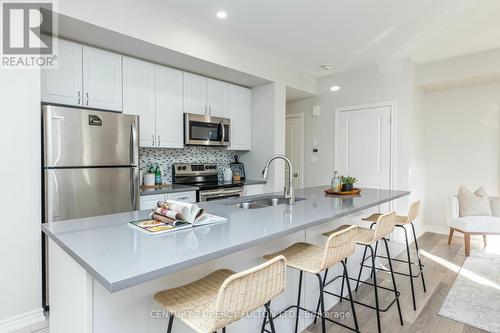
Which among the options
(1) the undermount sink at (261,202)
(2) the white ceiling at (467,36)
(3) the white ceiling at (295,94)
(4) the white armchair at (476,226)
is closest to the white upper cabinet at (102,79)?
(1) the undermount sink at (261,202)

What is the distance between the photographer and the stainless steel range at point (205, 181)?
11.7 feet

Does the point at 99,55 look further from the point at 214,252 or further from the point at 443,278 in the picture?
the point at 443,278

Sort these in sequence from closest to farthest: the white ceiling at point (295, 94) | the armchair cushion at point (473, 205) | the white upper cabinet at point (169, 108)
→ the white upper cabinet at point (169, 108)
the armchair cushion at point (473, 205)
the white ceiling at point (295, 94)

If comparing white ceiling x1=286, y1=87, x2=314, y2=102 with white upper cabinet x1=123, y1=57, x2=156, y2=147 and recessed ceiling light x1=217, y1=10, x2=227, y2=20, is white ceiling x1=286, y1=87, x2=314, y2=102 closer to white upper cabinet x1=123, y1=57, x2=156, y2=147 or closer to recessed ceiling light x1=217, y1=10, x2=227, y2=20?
recessed ceiling light x1=217, y1=10, x2=227, y2=20

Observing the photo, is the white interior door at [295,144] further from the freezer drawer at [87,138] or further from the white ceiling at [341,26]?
the freezer drawer at [87,138]

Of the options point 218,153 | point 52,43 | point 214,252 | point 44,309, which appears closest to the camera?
point 214,252

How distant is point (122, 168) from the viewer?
107 inches

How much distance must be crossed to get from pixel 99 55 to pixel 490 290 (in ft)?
14.7

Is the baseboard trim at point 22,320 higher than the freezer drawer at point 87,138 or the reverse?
the reverse

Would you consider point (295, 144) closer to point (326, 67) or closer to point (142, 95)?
point (326, 67)

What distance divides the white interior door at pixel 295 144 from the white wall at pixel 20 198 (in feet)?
13.3

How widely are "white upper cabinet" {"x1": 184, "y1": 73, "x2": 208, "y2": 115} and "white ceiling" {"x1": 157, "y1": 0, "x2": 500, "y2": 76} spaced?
0.63 m

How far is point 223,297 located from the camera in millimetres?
982

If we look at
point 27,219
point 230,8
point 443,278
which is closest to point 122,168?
point 27,219
